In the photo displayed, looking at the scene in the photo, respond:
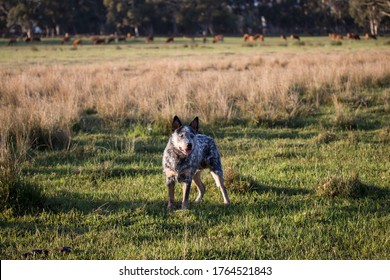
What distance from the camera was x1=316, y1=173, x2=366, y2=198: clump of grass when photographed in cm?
627

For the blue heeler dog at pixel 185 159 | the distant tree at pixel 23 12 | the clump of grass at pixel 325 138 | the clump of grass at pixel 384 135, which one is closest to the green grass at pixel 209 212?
the blue heeler dog at pixel 185 159

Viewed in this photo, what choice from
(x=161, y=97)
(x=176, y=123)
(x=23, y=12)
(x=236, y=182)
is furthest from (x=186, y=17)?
(x=176, y=123)

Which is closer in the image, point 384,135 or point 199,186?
point 199,186

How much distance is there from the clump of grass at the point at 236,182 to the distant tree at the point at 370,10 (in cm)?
6629

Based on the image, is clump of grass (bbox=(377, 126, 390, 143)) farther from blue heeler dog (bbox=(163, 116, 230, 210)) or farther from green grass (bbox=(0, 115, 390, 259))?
blue heeler dog (bbox=(163, 116, 230, 210))

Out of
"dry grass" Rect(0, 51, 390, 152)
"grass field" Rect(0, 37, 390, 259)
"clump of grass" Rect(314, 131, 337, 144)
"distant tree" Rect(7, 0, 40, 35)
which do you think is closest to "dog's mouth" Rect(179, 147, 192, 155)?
"grass field" Rect(0, 37, 390, 259)

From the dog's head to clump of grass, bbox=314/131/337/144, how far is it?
4820 millimetres

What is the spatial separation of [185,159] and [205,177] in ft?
5.78

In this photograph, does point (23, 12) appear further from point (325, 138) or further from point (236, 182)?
point (236, 182)

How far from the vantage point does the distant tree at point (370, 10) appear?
221 ft

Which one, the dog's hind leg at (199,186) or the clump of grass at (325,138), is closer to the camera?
the dog's hind leg at (199,186)

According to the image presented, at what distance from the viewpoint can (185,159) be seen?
5.88 metres

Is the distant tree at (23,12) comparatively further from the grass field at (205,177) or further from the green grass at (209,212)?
the green grass at (209,212)

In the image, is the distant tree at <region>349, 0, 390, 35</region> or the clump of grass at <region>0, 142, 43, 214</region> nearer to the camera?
the clump of grass at <region>0, 142, 43, 214</region>
